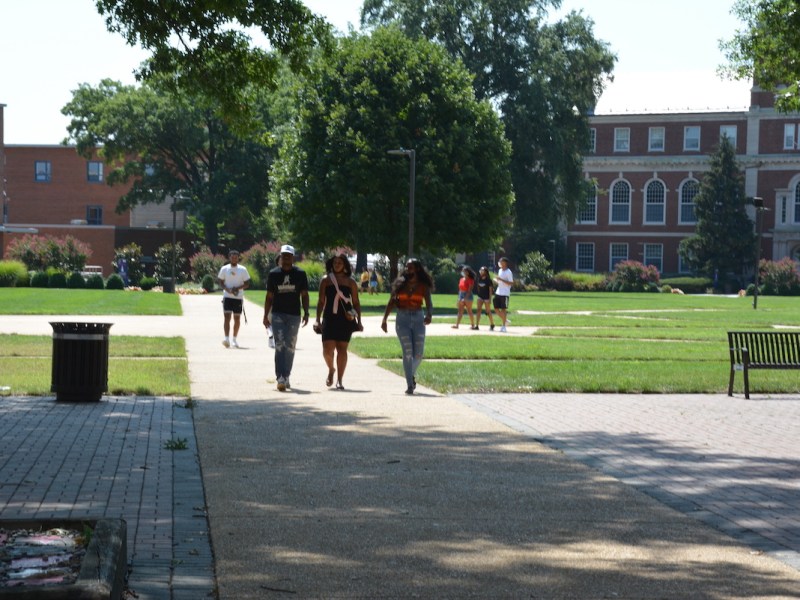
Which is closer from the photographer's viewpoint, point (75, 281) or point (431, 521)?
point (431, 521)

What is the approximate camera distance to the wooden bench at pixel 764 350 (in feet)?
55.5

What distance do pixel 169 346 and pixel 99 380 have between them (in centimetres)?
973

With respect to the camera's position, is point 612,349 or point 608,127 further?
point 608,127

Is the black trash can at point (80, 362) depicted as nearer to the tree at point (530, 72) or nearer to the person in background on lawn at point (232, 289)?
the person in background on lawn at point (232, 289)

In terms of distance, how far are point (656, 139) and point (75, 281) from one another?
157 ft

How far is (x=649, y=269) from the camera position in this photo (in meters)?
81.8

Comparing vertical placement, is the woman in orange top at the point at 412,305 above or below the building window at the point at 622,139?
below

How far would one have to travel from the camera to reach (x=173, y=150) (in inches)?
3292

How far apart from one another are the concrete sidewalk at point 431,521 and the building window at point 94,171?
86533mm

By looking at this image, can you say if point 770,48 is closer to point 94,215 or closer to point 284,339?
point 284,339

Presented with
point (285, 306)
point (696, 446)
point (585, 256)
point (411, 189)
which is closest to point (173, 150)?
point (585, 256)

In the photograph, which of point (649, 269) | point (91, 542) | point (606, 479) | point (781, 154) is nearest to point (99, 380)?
point (606, 479)

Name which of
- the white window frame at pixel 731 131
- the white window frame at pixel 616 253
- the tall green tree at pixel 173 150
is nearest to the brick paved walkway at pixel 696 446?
the tall green tree at pixel 173 150

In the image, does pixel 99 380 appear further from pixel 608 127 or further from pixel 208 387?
pixel 608 127
